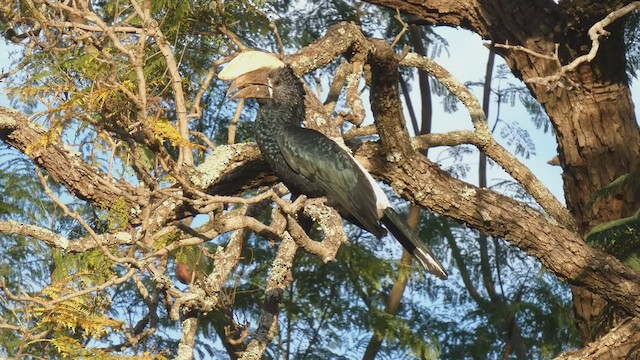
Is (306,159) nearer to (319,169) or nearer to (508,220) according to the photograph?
(319,169)

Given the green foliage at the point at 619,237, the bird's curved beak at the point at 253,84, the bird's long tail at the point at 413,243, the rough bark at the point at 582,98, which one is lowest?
the bird's long tail at the point at 413,243

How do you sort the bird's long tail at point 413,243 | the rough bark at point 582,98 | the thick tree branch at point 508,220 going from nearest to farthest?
the bird's long tail at point 413,243 < the thick tree branch at point 508,220 < the rough bark at point 582,98

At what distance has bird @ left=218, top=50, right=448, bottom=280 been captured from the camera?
365 cm

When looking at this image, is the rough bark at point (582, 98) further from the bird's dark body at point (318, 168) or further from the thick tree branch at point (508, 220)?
the bird's dark body at point (318, 168)

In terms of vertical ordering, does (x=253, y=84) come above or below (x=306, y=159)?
above

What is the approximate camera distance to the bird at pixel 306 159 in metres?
3.65

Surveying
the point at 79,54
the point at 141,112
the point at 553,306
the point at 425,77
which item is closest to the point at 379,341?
the point at 553,306

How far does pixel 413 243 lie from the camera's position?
372cm

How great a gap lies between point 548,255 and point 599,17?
1.25m

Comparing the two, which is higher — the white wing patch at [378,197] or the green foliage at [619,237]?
the green foliage at [619,237]

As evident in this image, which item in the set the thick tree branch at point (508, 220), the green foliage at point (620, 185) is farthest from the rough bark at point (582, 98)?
the thick tree branch at point (508, 220)

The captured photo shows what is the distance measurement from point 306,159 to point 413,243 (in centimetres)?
49

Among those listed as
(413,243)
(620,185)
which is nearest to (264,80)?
(413,243)

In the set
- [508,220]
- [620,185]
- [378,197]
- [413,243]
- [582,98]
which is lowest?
[413,243]
